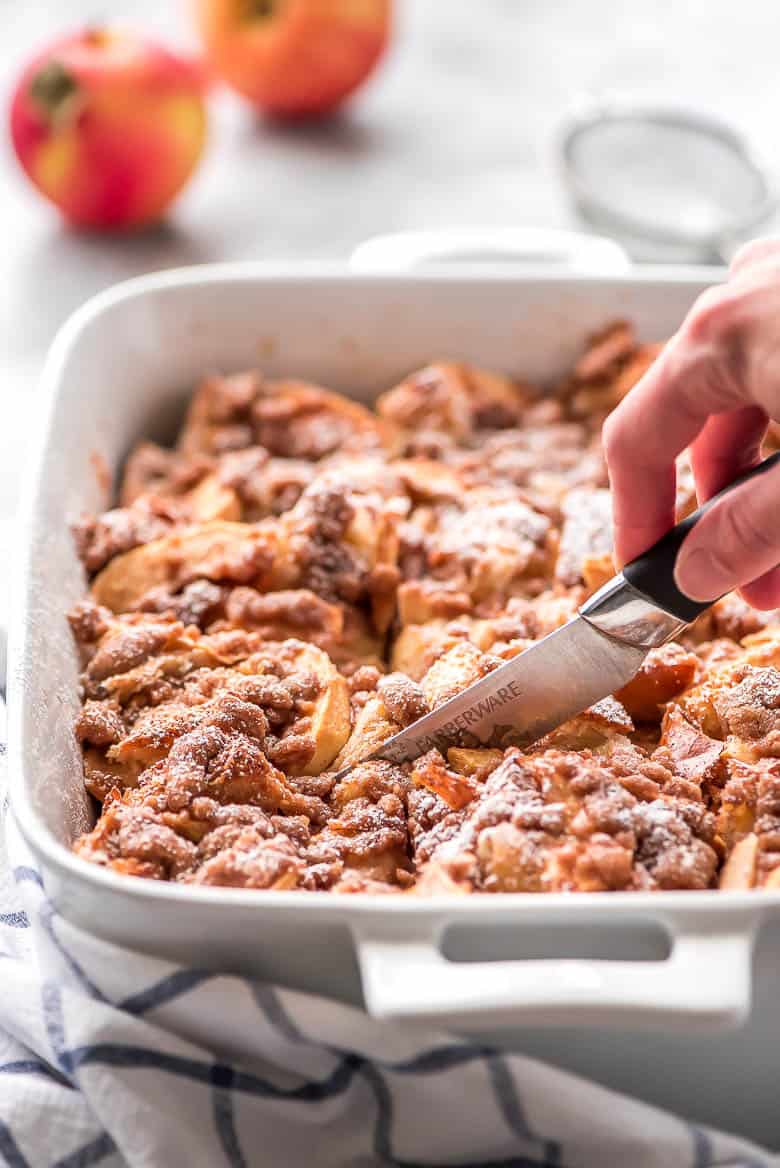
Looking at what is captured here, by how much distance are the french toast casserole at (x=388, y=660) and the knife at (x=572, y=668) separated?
0.10ft

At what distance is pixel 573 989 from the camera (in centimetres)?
110

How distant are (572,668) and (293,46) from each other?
2.21 m

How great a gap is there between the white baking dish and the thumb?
11.7 inches

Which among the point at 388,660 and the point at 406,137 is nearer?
the point at 388,660

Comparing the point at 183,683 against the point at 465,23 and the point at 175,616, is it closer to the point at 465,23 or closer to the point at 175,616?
the point at 175,616

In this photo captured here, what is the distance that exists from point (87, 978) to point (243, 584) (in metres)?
0.61

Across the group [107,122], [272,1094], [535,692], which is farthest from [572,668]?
[107,122]

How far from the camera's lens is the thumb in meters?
1.22

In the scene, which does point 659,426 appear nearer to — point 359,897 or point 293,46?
point 359,897

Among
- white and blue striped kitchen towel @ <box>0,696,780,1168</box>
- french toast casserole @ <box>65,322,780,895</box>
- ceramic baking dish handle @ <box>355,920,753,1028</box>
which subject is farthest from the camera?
french toast casserole @ <box>65,322,780,895</box>

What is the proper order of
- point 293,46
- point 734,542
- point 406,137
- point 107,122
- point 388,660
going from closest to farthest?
1. point 734,542
2. point 388,660
3. point 107,122
4. point 293,46
5. point 406,137

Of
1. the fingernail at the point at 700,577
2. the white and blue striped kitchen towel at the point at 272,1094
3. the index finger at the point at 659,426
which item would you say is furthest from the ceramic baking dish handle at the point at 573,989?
the index finger at the point at 659,426

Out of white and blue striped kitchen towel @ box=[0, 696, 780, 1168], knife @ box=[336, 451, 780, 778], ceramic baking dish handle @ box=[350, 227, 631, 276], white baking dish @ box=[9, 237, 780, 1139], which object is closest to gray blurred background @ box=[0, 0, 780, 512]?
white baking dish @ box=[9, 237, 780, 1139]

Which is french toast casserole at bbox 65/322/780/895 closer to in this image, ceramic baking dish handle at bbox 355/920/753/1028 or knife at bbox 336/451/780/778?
knife at bbox 336/451/780/778
